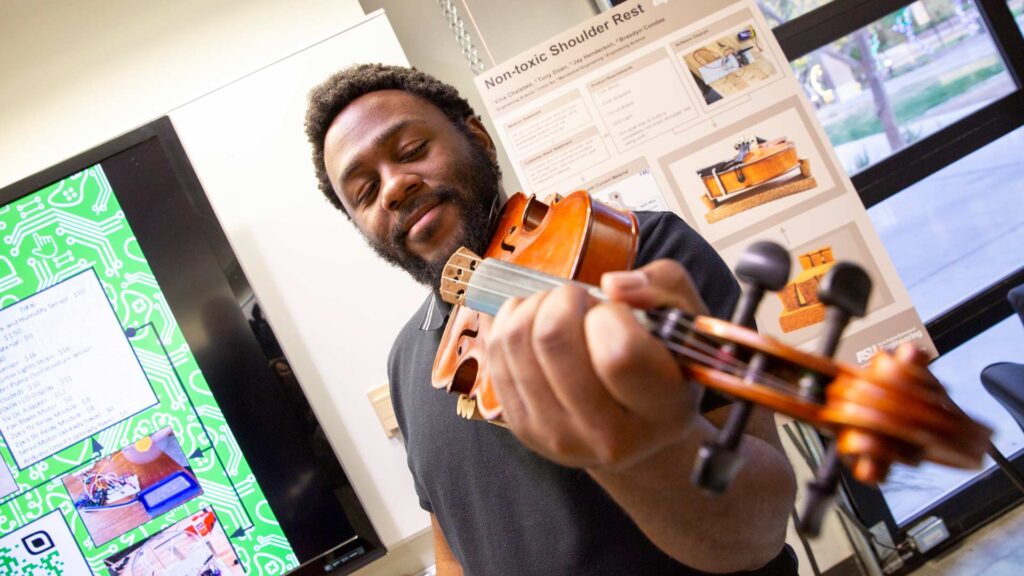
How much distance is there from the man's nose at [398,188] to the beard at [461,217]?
13mm

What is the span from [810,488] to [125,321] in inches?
68.4

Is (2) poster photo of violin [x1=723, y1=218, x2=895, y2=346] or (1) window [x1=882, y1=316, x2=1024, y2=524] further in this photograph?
(1) window [x1=882, y1=316, x2=1024, y2=524]

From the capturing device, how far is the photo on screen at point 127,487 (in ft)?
5.36

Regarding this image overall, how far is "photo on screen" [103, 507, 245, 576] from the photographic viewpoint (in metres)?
1.64

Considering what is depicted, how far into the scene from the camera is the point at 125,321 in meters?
1.65

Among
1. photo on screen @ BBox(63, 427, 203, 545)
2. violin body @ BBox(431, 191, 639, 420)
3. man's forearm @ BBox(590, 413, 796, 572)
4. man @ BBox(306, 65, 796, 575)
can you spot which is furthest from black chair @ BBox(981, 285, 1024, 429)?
photo on screen @ BBox(63, 427, 203, 545)

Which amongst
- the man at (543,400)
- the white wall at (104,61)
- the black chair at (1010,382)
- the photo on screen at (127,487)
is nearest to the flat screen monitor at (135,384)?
the photo on screen at (127,487)

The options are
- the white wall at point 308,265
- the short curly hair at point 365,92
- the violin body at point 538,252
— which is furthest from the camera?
the white wall at point 308,265

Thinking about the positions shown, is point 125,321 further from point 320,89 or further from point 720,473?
point 720,473

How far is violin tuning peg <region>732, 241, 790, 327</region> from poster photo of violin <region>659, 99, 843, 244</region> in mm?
1284

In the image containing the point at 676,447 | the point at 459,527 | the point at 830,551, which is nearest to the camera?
the point at 676,447

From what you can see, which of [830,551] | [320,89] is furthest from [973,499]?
[320,89]

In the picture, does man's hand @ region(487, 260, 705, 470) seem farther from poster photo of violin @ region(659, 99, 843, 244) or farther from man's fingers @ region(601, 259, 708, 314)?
poster photo of violin @ region(659, 99, 843, 244)

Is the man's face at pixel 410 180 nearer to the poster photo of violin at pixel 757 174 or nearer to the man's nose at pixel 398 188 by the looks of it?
the man's nose at pixel 398 188
